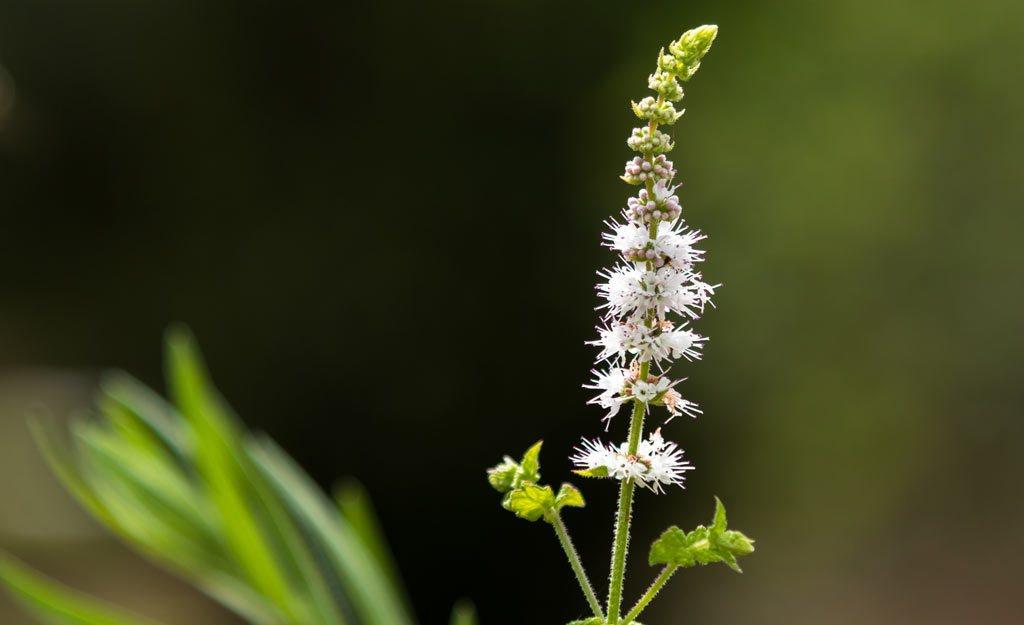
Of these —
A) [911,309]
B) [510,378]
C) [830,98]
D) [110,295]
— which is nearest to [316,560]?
[510,378]

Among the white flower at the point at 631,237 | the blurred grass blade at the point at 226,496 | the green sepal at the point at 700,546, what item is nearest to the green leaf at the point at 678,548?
the green sepal at the point at 700,546

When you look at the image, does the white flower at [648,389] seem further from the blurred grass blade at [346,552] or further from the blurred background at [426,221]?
the blurred background at [426,221]

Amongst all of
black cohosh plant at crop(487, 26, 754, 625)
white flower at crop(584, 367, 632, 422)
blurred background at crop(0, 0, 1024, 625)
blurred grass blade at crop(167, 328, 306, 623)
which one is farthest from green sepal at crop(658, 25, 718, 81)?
blurred background at crop(0, 0, 1024, 625)

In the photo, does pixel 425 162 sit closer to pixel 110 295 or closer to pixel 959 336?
pixel 110 295

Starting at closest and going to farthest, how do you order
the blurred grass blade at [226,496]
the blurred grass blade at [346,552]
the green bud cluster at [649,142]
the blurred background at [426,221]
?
the green bud cluster at [649,142]
the blurred grass blade at [226,496]
the blurred grass blade at [346,552]
the blurred background at [426,221]

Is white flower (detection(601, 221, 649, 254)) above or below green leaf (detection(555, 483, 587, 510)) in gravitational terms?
above

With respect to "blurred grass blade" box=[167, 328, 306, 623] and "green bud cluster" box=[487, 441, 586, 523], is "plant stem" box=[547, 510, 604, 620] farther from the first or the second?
"blurred grass blade" box=[167, 328, 306, 623]
